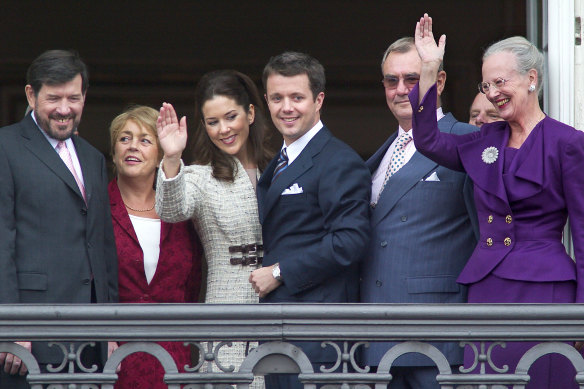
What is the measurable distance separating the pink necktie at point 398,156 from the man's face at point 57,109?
1334mm

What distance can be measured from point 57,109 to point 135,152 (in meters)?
0.66

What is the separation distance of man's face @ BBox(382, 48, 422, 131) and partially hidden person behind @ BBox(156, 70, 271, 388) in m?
0.73

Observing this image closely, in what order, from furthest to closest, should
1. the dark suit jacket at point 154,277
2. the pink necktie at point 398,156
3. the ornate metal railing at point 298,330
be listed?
the dark suit jacket at point 154,277 < the pink necktie at point 398,156 < the ornate metal railing at point 298,330

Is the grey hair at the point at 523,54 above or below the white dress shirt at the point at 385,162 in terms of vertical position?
above

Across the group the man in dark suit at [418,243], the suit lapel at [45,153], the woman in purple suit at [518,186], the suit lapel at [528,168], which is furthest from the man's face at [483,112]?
the suit lapel at [45,153]

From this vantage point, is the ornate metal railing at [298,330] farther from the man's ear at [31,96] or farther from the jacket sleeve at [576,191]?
the man's ear at [31,96]

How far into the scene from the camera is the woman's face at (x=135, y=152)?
5.53m

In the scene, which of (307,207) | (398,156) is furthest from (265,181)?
(398,156)

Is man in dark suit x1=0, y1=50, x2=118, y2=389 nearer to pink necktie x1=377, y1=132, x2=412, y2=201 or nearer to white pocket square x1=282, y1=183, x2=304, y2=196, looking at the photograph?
white pocket square x1=282, y1=183, x2=304, y2=196

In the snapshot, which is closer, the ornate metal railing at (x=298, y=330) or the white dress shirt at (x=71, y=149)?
the ornate metal railing at (x=298, y=330)

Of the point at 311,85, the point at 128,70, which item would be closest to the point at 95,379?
the point at 311,85

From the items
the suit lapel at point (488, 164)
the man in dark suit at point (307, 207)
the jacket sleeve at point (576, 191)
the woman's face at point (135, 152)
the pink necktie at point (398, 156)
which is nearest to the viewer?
the jacket sleeve at point (576, 191)

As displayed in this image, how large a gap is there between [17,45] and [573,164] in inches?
218

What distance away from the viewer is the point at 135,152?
5.54 metres
